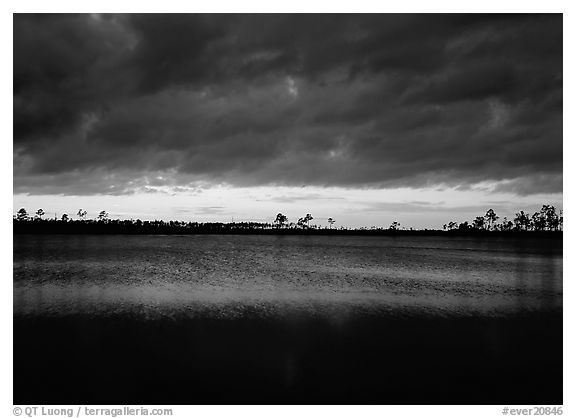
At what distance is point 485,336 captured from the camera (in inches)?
598

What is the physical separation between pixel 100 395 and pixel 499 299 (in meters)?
23.0

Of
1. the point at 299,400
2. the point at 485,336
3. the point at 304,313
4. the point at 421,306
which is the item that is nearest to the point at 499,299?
the point at 421,306

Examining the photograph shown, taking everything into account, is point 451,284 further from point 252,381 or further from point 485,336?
point 252,381

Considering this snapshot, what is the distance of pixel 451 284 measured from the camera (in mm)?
29906

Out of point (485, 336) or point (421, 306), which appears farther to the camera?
point (421, 306)

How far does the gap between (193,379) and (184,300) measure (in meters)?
10.9

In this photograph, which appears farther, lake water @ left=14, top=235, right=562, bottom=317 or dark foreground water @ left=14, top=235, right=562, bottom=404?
lake water @ left=14, top=235, right=562, bottom=317

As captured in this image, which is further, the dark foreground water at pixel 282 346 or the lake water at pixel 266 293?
the lake water at pixel 266 293

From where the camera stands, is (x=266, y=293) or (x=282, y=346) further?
(x=266, y=293)

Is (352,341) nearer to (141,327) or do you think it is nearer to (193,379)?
(193,379)
